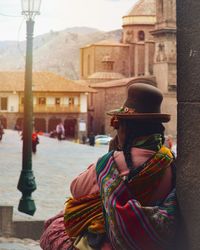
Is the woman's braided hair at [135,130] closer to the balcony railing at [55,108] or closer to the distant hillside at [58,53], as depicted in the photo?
the balcony railing at [55,108]

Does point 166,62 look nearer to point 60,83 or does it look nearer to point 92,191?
point 60,83

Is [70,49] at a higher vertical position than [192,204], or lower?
higher

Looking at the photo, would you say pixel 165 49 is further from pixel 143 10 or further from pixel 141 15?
pixel 143 10

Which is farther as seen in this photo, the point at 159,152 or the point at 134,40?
the point at 134,40

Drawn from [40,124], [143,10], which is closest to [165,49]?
[40,124]

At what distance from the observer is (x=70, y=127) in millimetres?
80750

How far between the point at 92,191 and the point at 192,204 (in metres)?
0.53

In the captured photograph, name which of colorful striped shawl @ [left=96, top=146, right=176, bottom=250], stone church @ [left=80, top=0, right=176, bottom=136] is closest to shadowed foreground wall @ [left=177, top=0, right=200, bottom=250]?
colorful striped shawl @ [left=96, top=146, right=176, bottom=250]

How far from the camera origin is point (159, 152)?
11.2 feet

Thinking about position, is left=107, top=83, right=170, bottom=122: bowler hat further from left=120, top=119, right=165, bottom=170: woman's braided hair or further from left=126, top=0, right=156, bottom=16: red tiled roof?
left=126, top=0, right=156, bottom=16: red tiled roof

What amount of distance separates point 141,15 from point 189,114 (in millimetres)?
97587

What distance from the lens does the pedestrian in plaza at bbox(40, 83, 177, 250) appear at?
327cm

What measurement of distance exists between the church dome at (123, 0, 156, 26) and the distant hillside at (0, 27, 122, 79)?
5490 centimetres

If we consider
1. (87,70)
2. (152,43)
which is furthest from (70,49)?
(152,43)
